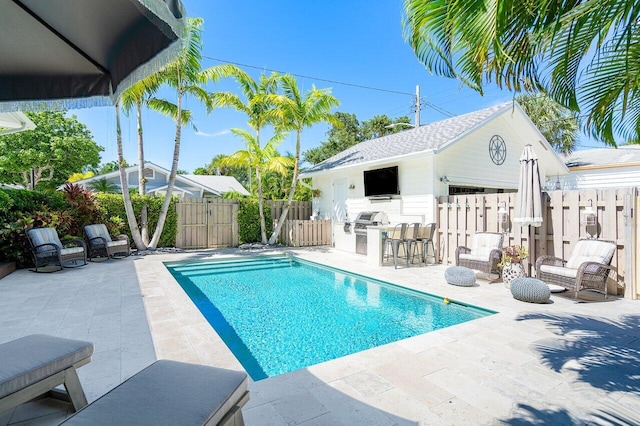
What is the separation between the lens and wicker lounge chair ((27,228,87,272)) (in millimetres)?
8453

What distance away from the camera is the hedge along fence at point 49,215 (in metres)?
8.79

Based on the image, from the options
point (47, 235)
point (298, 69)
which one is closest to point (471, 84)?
point (47, 235)

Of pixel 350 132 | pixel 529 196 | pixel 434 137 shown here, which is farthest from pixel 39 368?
pixel 350 132

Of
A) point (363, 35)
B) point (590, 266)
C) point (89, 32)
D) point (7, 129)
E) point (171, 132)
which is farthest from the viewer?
point (363, 35)

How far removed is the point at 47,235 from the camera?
888 cm

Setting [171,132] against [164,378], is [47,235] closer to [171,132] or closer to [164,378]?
[171,132]

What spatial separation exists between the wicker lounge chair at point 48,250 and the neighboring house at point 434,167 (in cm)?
888

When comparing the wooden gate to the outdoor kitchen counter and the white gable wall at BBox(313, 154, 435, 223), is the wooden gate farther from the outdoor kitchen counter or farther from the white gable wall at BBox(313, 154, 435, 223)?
the outdoor kitchen counter

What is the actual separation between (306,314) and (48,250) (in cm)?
739

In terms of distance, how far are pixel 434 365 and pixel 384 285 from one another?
4.46 m

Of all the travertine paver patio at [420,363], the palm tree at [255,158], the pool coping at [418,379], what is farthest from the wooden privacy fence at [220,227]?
the pool coping at [418,379]

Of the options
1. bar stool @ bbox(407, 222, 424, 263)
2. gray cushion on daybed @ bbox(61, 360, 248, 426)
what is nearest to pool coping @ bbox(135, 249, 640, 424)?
gray cushion on daybed @ bbox(61, 360, 248, 426)

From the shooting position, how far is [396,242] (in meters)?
9.58

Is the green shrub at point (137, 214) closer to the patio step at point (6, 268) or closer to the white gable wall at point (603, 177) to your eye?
the patio step at point (6, 268)
